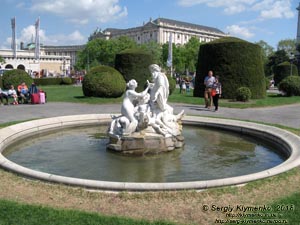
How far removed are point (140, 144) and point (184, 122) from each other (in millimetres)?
4524

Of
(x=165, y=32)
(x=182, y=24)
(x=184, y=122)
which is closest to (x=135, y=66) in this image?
(x=184, y=122)

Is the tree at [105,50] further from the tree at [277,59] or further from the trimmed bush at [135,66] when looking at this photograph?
the trimmed bush at [135,66]

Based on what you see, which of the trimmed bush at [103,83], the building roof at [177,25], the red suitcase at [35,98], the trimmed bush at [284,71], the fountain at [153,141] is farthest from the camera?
the building roof at [177,25]

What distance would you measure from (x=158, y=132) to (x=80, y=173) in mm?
2474

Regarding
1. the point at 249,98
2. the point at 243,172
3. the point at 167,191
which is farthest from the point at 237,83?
the point at 167,191

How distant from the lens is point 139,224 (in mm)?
4426

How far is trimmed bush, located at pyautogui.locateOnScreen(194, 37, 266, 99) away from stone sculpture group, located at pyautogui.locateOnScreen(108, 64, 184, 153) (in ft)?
42.1

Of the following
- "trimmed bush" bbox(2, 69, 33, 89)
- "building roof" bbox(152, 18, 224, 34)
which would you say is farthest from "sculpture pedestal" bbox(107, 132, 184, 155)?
"building roof" bbox(152, 18, 224, 34)

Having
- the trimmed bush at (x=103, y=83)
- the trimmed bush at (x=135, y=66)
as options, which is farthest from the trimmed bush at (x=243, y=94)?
the trimmed bush at (x=135, y=66)

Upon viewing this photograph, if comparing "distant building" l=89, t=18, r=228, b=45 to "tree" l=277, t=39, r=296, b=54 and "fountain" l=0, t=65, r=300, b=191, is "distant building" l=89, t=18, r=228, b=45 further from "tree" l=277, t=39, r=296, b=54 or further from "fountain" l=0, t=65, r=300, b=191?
"fountain" l=0, t=65, r=300, b=191

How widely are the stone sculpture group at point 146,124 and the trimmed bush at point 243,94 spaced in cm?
1116

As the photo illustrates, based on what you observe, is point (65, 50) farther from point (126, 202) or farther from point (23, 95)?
point (126, 202)

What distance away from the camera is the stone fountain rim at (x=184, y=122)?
216 inches

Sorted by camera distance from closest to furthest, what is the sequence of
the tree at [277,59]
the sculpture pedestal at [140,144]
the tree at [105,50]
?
the sculpture pedestal at [140,144] → the tree at [277,59] → the tree at [105,50]
